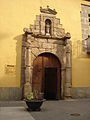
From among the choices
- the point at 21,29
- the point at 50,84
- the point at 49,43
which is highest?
the point at 21,29

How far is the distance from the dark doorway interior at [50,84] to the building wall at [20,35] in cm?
126

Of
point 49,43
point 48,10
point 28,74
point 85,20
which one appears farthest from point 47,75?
point 85,20

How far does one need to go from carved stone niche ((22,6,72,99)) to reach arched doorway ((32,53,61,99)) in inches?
8.0

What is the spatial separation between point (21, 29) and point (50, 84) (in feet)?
12.9

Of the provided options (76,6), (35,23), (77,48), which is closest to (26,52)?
(35,23)

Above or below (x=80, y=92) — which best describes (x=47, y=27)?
above

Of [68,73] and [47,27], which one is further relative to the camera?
[47,27]

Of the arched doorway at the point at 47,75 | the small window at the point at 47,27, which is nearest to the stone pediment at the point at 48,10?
the small window at the point at 47,27

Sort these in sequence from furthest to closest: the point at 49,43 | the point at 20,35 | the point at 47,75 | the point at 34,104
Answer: the point at 49,43 < the point at 47,75 < the point at 20,35 < the point at 34,104

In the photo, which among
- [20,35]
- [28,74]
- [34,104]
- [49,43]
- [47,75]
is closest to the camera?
[34,104]

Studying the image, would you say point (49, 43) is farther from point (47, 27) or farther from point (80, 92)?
point (80, 92)

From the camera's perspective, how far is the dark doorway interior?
13165mm

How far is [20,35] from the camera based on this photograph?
12.7 metres

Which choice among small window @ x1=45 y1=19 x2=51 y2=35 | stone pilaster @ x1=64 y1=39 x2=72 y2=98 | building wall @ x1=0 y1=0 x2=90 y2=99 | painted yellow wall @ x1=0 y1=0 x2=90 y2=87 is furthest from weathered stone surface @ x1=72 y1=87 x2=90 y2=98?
small window @ x1=45 y1=19 x2=51 y2=35
